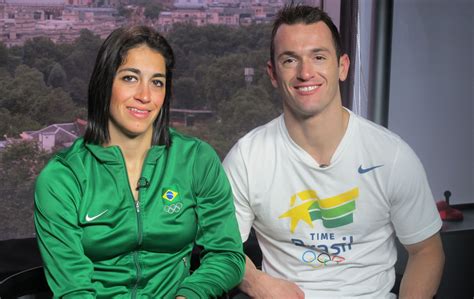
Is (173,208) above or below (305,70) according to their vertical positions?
below

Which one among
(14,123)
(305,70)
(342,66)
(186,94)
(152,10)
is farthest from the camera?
(186,94)

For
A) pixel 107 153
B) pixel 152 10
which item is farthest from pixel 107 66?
pixel 152 10

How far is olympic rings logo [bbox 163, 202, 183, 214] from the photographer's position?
1.83 m

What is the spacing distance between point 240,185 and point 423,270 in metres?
0.54

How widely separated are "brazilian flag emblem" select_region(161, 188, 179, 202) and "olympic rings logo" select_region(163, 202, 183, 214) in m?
0.02

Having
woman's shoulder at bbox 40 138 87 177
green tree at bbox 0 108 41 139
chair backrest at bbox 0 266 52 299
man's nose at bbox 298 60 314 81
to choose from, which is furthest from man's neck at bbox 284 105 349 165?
green tree at bbox 0 108 41 139

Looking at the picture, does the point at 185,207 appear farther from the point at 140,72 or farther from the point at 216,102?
the point at 216,102

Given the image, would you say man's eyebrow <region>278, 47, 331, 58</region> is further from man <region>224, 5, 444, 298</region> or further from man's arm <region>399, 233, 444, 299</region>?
man's arm <region>399, 233, 444, 299</region>

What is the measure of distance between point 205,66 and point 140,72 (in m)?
1.54

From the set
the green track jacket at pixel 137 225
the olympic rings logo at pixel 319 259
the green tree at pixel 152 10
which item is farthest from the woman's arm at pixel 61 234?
the green tree at pixel 152 10

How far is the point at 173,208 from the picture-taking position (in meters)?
1.83

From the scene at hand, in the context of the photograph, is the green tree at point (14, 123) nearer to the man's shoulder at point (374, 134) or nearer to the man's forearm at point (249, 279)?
the man's forearm at point (249, 279)

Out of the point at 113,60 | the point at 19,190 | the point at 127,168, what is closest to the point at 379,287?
the point at 127,168

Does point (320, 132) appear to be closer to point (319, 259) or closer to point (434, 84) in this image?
point (319, 259)
